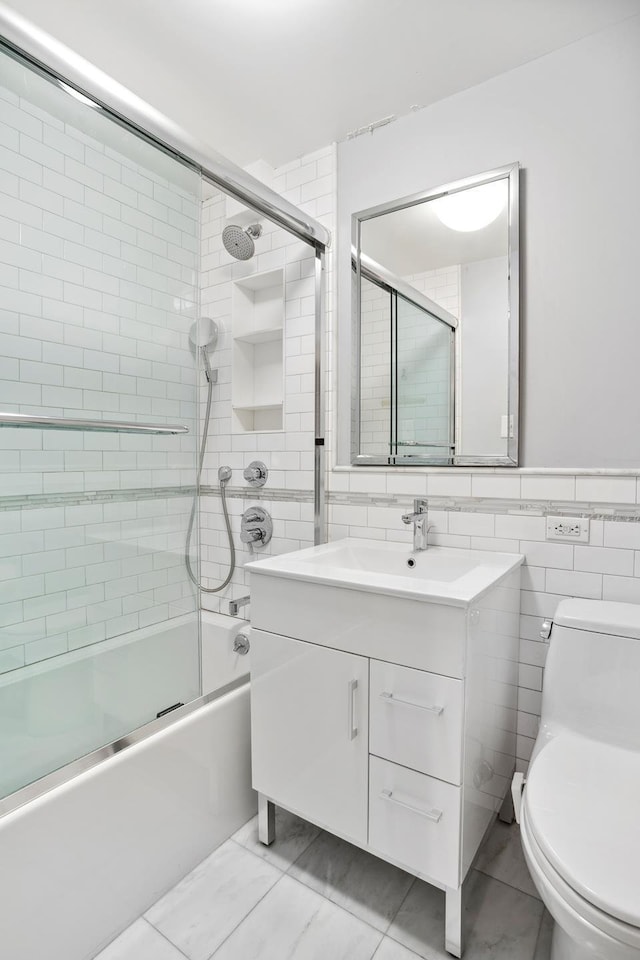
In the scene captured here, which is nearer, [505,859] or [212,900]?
[212,900]

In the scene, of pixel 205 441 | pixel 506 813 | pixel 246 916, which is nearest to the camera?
pixel 246 916

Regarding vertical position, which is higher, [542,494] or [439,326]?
[439,326]

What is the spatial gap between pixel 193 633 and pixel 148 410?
743 mm

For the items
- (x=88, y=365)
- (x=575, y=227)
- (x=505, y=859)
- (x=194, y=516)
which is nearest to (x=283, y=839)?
(x=505, y=859)

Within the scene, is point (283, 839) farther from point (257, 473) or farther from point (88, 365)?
point (88, 365)

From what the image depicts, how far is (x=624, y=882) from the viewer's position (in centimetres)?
83

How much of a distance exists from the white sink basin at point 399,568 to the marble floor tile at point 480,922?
0.84 meters

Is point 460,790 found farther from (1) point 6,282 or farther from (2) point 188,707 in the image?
(1) point 6,282

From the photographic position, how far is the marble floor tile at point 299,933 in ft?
3.97

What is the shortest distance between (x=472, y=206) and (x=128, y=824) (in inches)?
83.7

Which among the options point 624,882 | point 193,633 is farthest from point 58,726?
point 624,882

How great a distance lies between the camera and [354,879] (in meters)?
1.43

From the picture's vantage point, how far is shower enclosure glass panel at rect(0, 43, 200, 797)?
4.09 ft

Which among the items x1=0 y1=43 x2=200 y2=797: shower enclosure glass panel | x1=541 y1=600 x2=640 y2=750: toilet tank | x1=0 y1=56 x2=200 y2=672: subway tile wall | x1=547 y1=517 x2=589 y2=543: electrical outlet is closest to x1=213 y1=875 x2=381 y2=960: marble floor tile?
x1=0 y1=43 x2=200 y2=797: shower enclosure glass panel
